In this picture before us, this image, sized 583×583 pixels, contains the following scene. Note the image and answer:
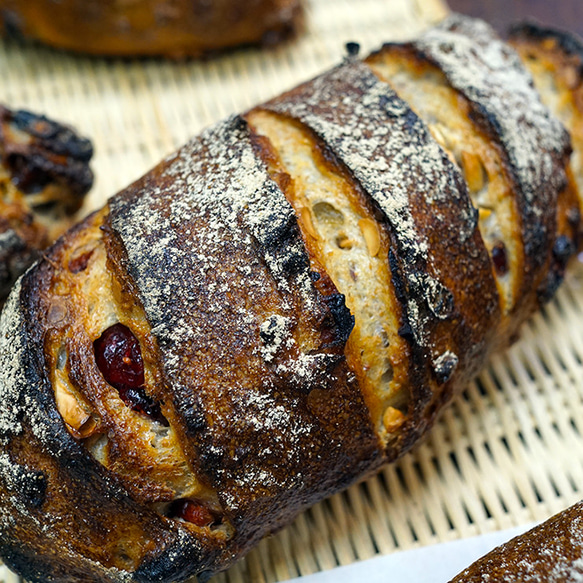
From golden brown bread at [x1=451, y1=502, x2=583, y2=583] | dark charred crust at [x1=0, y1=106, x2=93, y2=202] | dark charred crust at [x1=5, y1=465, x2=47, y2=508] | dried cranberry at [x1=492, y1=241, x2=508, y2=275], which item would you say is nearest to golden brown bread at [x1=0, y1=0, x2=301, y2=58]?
dark charred crust at [x1=0, y1=106, x2=93, y2=202]

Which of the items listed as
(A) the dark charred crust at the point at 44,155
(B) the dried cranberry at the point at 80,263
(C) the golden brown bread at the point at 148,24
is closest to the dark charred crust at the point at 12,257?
(A) the dark charred crust at the point at 44,155

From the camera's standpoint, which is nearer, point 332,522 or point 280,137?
point 280,137

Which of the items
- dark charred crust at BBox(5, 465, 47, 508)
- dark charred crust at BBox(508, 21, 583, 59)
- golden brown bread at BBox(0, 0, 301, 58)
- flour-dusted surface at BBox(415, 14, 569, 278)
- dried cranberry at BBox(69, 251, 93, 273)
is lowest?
dark charred crust at BBox(5, 465, 47, 508)

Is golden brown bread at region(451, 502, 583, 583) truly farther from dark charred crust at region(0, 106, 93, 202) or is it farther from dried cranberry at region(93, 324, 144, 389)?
dark charred crust at region(0, 106, 93, 202)

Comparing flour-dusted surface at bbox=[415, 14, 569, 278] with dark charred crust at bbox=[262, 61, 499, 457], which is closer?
dark charred crust at bbox=[262, 61, 499, 457]

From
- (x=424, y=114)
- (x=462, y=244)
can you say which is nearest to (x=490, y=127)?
(x=424, y=114)

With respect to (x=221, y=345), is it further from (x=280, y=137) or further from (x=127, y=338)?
(x=280, y=137)
